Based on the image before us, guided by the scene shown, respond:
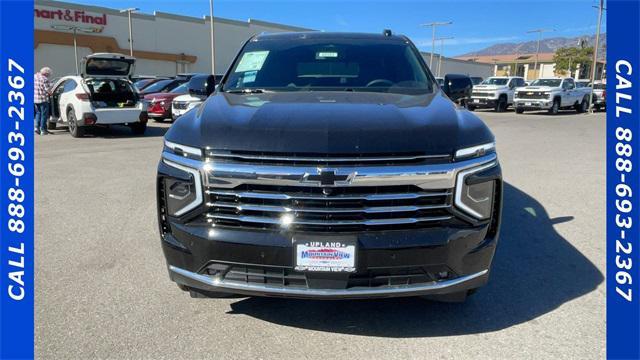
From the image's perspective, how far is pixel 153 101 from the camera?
53.3 ft

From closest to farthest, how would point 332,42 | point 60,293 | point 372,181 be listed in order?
point 372,181 < point 60,293 < point 332,42

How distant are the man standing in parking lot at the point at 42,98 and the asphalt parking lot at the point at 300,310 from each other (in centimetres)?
853

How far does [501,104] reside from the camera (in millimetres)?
26047

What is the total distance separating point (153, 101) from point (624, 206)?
1508 centimetres

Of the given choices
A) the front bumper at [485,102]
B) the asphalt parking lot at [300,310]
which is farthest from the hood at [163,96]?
the front bumper at [485,102]

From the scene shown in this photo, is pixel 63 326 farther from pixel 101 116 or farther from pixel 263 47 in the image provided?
pixel 101 116

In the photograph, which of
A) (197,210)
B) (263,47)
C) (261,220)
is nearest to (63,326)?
(197,210)

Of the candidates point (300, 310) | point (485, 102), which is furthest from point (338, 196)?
point (485, 102)

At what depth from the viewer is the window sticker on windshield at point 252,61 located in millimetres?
4191

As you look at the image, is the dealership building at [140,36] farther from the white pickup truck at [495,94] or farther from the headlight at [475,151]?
the headlight at [475,151]

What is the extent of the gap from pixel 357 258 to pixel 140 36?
45.9 metres

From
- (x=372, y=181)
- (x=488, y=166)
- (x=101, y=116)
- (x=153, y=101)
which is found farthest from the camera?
(x=153, y=101)

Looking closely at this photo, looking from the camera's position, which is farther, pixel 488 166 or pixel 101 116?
pixel 101 116

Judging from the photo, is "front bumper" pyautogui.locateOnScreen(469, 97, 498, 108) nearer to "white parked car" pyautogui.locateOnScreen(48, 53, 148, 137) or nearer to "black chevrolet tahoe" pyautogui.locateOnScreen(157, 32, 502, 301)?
"white parked car" pyautogui.locateOnScreen(48, 53, 148, 137)
